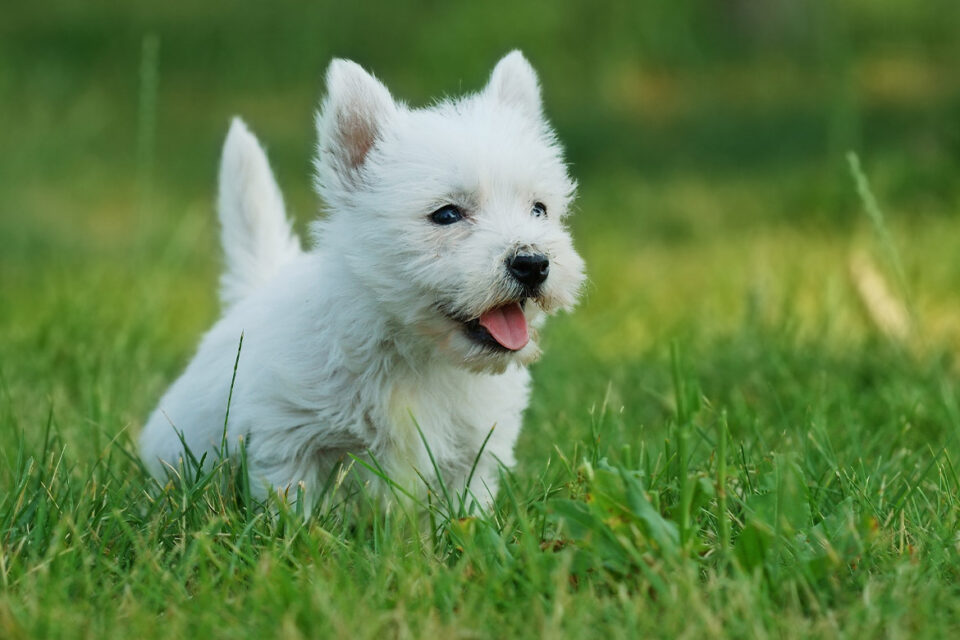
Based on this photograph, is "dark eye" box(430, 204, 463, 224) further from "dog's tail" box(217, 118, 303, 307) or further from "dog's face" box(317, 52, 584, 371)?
"dog's tail" box(217, 118, 303, 307)

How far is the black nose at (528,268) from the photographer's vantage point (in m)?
2.80

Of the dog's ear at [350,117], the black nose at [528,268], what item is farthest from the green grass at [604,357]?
the dog's ear at [350,117]

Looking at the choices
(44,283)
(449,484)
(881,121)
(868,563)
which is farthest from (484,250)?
(881,121)

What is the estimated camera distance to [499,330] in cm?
289

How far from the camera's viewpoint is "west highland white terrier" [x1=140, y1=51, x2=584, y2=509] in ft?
9.49

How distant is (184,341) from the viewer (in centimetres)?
561

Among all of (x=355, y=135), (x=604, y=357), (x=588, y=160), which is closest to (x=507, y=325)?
(x=355, y=135)

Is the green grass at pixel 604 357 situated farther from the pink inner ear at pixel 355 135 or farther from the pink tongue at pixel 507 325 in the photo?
the pink inner ear at pixel 355 135

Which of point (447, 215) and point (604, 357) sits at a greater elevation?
point (447, 215)

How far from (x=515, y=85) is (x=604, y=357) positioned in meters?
2.05

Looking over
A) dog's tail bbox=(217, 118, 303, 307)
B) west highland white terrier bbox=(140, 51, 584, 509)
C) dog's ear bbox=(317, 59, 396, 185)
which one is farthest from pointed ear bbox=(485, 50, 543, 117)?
dog's tail bbox=(217, 118, 303, 307)

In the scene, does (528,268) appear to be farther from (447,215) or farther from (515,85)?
(515,85)

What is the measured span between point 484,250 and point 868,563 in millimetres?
1163

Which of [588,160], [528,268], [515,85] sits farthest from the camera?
[588,160]
